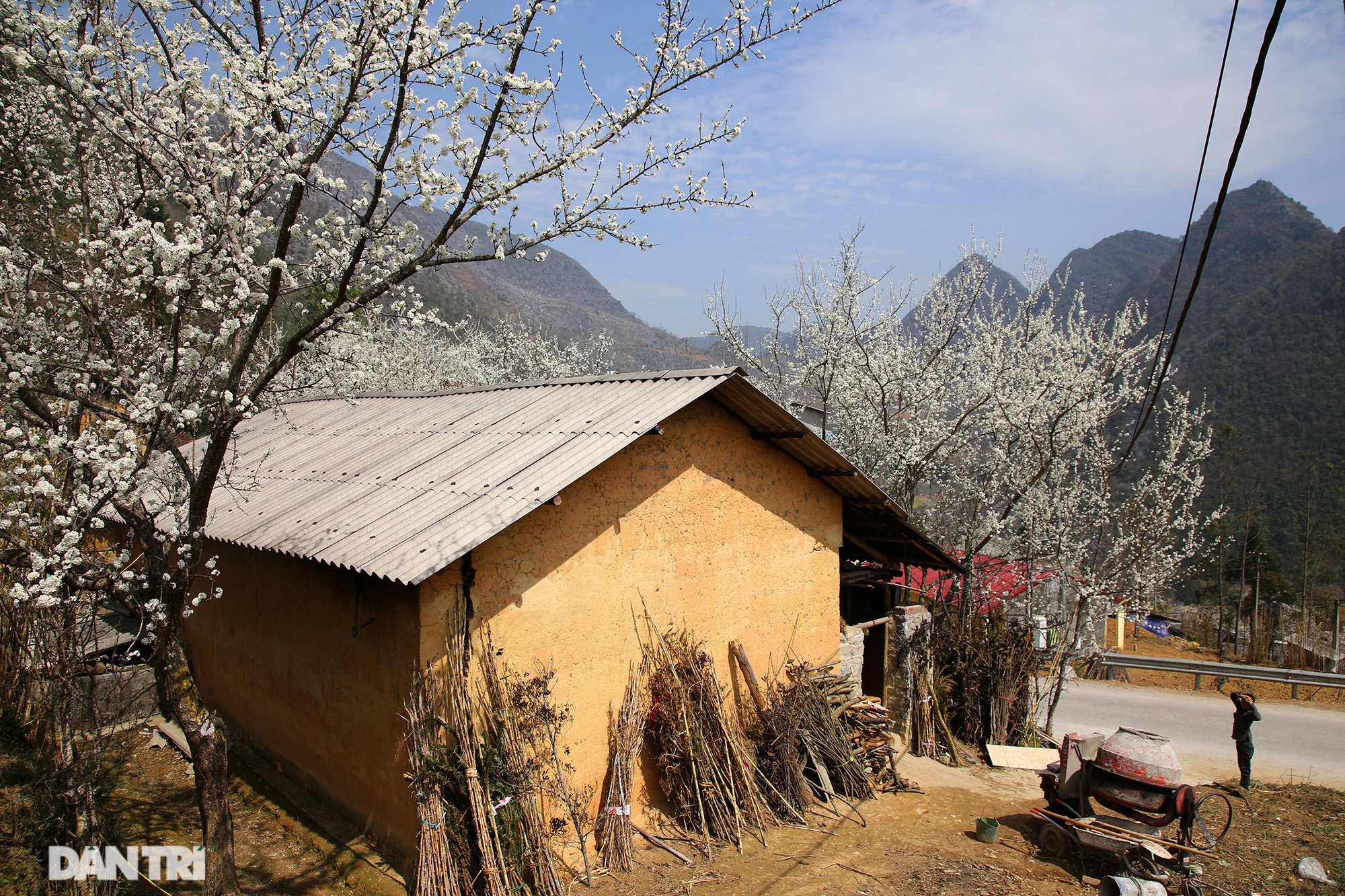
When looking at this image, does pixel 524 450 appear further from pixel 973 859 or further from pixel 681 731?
pixel 973 859

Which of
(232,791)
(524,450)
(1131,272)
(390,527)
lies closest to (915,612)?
(524,450)

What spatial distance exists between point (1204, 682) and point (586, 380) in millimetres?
21429

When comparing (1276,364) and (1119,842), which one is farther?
(1276,364)

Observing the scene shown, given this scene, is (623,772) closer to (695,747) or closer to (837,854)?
(695,747)

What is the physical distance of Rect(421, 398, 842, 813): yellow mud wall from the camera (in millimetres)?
6785

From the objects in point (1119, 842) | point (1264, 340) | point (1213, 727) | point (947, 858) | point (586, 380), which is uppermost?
point (1264, 340)

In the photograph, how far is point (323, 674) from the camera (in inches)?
294

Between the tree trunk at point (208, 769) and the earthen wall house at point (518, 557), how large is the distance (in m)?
1.21

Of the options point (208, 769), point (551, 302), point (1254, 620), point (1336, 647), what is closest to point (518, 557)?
point (208, 769)

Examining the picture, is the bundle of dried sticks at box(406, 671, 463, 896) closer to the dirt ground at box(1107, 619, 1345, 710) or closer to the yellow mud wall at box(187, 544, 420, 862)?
the yellow mud wall at box(187, 544, 420, 862)

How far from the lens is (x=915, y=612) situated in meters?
11.9

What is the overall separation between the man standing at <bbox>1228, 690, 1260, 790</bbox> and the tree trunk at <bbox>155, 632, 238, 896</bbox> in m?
12.1

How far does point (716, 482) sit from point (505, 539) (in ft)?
8.97

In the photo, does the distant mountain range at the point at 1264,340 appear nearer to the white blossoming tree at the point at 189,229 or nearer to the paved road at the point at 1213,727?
the paved road at the point at 1213,727
